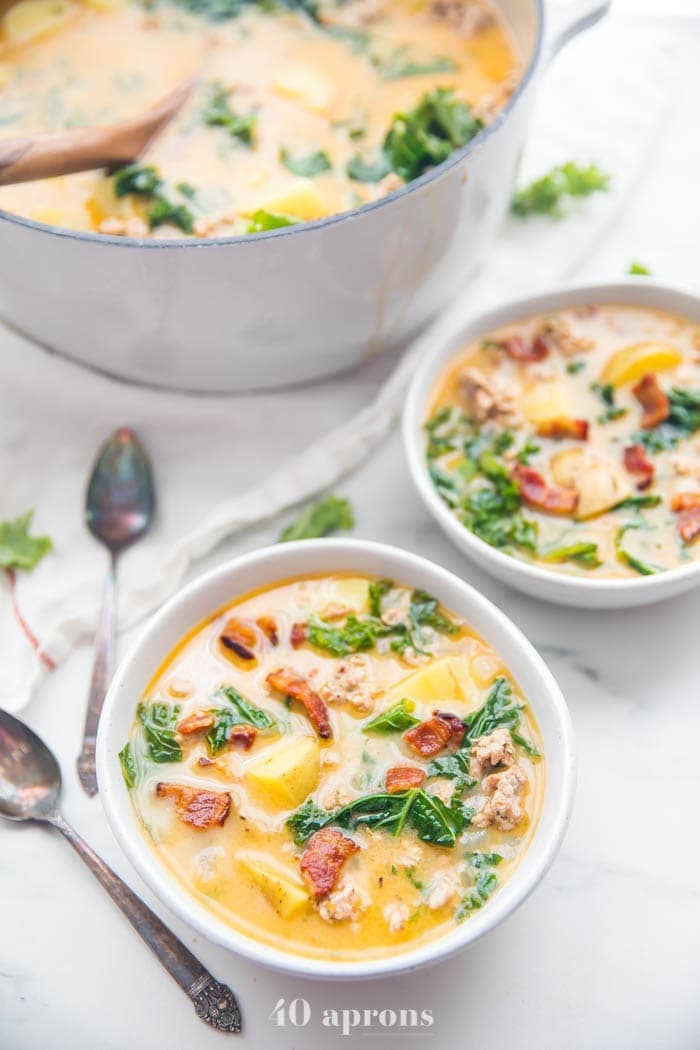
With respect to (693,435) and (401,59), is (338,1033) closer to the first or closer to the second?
(693,435)

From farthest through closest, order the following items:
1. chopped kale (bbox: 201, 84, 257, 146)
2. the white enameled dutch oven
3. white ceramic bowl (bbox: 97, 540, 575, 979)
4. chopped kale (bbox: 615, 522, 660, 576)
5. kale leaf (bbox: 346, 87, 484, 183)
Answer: chopped kale (bbox: 201, 84, 257, 146) → kale leaf (bbox: 346, 87, 484, 183) → chopped kale (bbox: 615, 522, 660, 576) → the white enameled dutch oven → white ceramic bowl (bbox: 97, 540, 575, 979)

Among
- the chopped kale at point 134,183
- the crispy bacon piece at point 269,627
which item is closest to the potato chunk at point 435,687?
the crispy bacon piece at point 269,627

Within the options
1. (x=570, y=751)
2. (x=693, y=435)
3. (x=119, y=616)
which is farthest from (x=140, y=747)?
(x=693, y=435)

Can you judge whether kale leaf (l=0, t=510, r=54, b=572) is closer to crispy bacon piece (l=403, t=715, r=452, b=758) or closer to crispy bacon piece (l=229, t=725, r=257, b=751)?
crispy bacon piece (l=229, t=725, r=257, b=751)

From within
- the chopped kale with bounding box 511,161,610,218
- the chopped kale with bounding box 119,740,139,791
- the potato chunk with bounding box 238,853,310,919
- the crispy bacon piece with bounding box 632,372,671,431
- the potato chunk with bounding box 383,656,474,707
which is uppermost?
the chopped kale with bounding box 511,161,610,218

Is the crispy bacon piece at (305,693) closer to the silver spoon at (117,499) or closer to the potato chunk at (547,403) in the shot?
the silver spoon at (117,499)

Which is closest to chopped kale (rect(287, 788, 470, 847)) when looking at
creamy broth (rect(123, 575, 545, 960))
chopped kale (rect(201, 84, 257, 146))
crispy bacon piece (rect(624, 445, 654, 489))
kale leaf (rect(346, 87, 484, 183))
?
creamy broth (rect(123, 575, 545, 960))
